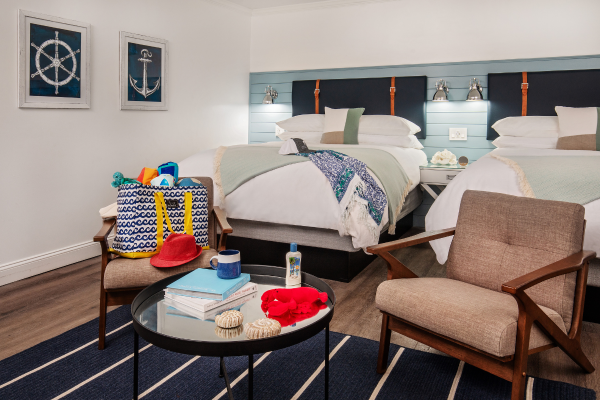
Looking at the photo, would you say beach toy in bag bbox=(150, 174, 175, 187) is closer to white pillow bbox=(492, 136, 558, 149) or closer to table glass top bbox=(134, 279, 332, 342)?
table glass top bbox=(134, 279, 332, 342)

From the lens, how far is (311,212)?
3.05 m

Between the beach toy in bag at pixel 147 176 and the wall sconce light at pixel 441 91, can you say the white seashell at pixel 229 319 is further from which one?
the wall sconce light at pixel 441 91

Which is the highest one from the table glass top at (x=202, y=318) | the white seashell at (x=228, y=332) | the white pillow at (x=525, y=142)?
the white pillow at (x=525, y=142)

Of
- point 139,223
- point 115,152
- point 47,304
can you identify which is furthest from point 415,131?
point 47,304

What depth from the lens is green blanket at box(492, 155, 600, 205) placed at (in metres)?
2.53

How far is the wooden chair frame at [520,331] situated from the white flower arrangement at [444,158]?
8.58ft

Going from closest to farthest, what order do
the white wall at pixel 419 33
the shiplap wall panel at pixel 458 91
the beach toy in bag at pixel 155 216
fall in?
1. the beach toy in bag at pixel 155 216
2. the white wall at pixel 419 33
3. the shiplap wall panel at pixel 458 91

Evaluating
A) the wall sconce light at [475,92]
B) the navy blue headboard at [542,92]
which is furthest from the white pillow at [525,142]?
the wall sconce light at [475,92]

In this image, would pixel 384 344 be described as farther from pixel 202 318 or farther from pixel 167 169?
pixel 167 169

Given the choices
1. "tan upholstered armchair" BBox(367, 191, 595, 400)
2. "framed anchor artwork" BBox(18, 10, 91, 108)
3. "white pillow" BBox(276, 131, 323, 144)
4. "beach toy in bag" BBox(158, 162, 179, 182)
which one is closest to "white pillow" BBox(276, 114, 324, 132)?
"white pillow" BBox(276, 131, 323, 144)

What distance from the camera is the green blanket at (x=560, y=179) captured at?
2.53m

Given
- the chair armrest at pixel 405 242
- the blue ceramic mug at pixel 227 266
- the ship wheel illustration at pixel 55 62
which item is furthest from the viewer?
the ship wheel illustration at pixel 55 62

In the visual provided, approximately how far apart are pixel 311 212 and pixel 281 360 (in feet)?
3.80

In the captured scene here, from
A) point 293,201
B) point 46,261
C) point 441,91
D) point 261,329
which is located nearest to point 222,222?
point 293,201
